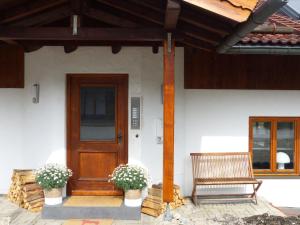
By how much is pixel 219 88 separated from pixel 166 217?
3.04 metres

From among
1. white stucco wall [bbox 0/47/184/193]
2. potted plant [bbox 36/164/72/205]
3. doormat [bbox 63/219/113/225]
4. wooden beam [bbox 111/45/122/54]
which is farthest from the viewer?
white stucco wall [bbox 0/47/184/193]

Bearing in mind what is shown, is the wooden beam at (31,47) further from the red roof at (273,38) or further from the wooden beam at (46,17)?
the red roof at (273,38)

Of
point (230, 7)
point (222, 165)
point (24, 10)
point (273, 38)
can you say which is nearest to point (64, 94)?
point (24, 10)

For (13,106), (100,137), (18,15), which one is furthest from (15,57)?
(100,137)

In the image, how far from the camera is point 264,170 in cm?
822

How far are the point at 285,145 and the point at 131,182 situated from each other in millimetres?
3620

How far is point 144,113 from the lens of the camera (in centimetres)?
770

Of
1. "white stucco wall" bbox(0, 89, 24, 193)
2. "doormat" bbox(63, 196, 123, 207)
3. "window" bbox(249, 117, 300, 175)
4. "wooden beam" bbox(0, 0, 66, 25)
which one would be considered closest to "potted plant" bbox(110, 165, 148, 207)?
"doormat" bbox(63, 196, 123, 207)

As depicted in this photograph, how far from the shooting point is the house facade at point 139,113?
25.0ft

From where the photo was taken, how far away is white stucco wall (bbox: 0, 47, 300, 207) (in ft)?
25.0

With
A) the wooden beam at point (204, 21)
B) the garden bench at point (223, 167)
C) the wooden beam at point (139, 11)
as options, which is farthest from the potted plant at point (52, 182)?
the wooden beam at point (204, 21)

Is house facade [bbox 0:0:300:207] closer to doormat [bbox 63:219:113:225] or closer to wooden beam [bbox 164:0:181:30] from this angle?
doormat [bbox 63:219:113:225]

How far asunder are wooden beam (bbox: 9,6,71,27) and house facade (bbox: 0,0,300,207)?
986 millimetres

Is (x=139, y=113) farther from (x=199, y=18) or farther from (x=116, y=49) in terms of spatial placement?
(x=199, y=18)
